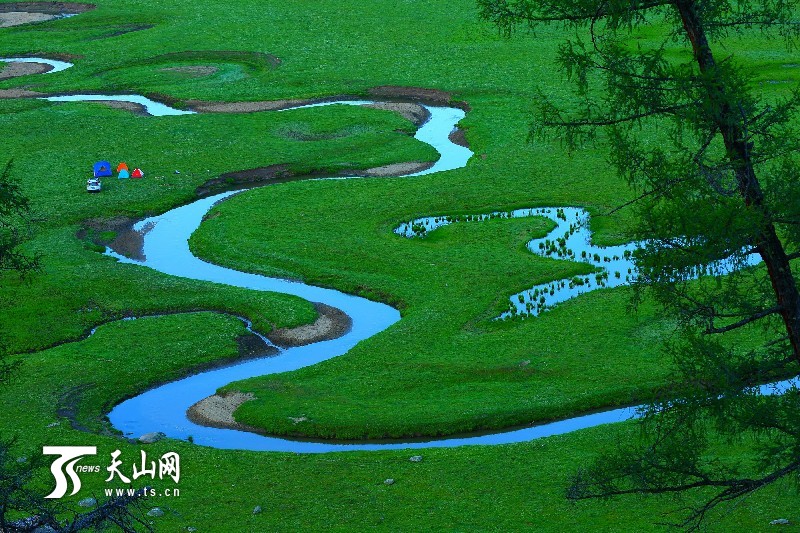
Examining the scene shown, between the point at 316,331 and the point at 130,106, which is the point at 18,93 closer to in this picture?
the point at 130,106

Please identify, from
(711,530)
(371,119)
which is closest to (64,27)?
(371,119)

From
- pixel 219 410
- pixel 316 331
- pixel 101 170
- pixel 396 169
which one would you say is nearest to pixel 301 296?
pixel 316 331

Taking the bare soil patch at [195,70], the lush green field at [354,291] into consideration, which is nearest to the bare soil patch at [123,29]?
the lush green field at [354,291]

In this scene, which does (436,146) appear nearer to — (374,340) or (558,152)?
(558,152)

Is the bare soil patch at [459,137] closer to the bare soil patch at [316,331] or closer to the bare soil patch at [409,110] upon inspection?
the bare soil patch at [409,110]

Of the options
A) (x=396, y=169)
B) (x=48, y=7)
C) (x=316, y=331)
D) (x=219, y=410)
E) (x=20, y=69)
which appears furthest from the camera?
(x=48, y=7)

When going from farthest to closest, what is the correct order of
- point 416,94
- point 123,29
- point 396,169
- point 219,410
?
1. point 123,29
2. point 416,94
3. point 396,169
4. point 219,410

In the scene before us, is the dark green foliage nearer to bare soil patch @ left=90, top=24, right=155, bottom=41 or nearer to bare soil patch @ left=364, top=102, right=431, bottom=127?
bare soil patch @ left=364, top=102, right=431, bottom=127
